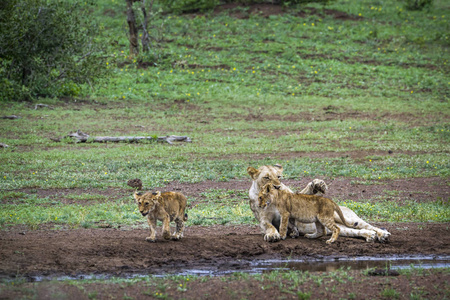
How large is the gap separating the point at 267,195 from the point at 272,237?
2.10 feet

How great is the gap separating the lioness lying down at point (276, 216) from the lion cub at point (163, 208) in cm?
110

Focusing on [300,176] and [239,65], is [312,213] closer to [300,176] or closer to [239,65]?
[300,176]

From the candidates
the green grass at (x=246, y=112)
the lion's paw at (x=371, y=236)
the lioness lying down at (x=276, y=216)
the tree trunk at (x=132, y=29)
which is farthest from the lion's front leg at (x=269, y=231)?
the tree trunk at (x=132, y=29)

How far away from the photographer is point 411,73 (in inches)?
1141

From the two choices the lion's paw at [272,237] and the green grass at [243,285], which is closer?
the green grass at [243,285]

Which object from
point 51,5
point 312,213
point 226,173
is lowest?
point 226,173

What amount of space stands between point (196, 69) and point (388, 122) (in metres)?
11.2

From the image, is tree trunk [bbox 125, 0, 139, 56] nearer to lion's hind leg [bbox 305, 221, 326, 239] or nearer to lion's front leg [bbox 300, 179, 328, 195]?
lion's front leg [bbox 300, 179, 328, 195]

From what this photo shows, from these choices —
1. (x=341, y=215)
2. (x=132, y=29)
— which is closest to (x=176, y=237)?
(x=341, y=215)

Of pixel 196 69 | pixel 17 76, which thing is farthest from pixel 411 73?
pixel 17 76

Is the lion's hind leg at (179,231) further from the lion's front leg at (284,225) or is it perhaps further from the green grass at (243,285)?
the lion's front leg at (284,225)

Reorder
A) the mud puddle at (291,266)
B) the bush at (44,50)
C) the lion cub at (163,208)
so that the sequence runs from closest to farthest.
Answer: the mud puddle at (291,266), the lion cub at (163,208), the bush at (44,50)

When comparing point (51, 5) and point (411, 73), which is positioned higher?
point (51, 5)

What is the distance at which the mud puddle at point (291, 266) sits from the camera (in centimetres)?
705
